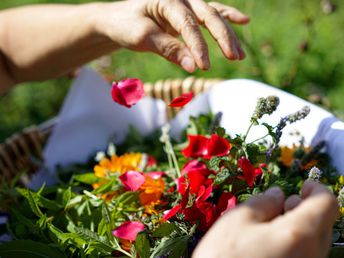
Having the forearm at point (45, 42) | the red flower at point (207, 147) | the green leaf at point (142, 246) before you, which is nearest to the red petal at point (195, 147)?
the red flower at point (207, 147)

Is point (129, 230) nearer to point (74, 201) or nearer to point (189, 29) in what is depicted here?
point (74, 201)

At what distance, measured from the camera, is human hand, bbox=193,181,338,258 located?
1.36 ft

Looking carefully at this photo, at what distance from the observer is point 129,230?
0.68 meters

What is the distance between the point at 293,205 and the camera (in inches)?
18.4

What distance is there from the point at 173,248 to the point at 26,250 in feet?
0.68

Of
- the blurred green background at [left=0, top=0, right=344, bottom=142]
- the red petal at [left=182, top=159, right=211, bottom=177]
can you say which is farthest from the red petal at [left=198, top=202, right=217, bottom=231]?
the blurred green background at [left=0, top=0, right=344, bottom=142]

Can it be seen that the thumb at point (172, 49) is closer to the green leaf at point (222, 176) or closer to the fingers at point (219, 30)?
the fingers at point (219, 30)

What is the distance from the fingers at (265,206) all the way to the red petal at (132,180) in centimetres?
31

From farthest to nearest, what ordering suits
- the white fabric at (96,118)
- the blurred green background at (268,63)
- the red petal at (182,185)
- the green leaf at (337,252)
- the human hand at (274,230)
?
the blurred green background at (268,63) → the white fabric at (96,118) → the red petal at (182,185) → the green leaf at (337,252) → the human hand at (274,230)

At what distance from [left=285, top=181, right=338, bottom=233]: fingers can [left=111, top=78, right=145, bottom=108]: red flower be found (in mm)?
369

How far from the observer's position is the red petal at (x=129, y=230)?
67 cm

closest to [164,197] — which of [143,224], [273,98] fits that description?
[143,224]

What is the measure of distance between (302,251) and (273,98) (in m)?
0.27

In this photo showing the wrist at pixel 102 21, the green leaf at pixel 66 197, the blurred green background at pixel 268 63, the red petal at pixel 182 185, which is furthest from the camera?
the blurred green background at pixel 268 63
